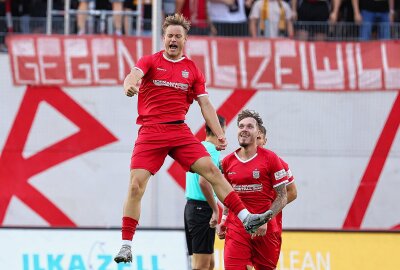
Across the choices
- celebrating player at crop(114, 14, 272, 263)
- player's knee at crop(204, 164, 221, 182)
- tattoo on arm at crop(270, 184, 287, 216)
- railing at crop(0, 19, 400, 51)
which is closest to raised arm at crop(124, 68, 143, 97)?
celebrating player at crop(114, 14, 272, 263)

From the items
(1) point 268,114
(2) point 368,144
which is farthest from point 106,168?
(2) point 368,144

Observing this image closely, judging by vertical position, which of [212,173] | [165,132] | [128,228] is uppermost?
[165,132]

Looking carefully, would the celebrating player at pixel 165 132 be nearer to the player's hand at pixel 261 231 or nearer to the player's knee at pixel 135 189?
the player's knee at pixel 135 189

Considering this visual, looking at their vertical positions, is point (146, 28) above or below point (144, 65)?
below

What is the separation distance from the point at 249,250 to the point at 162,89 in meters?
2.00

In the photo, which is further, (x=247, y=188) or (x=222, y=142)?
(x=247, y=188)

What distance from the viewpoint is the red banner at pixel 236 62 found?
20.9 meters

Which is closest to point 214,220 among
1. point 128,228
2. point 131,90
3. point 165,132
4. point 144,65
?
point 128,228

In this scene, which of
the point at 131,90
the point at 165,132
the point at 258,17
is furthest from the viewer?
the point at 258,17

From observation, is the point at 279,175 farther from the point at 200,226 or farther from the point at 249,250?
the point at 200,226

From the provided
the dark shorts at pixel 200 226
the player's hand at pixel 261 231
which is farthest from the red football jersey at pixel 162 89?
the dark shorts at pixel 200 226

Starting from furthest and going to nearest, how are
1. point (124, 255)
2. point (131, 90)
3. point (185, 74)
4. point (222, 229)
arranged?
point (222, 229)
point (185, 74)
point (124, 255)
point (131, 90)

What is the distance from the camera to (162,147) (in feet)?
39.7

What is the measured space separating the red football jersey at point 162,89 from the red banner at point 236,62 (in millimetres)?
8633
